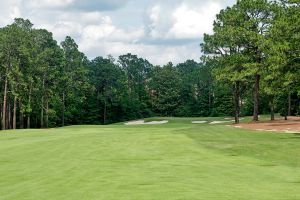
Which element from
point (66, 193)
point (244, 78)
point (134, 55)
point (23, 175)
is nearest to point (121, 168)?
point (23, 175)

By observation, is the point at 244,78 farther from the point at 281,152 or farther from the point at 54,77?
the point at 54,77

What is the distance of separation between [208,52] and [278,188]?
163 ft

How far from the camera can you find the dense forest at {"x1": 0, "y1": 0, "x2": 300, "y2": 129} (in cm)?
4400

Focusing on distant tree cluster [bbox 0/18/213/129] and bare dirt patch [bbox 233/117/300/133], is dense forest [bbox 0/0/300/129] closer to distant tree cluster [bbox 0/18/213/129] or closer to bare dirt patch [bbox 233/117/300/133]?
distant tree cluster [bbox 0/18/213/129]

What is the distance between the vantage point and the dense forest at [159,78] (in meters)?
44.0

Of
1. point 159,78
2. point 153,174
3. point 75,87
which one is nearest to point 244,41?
point 153,174

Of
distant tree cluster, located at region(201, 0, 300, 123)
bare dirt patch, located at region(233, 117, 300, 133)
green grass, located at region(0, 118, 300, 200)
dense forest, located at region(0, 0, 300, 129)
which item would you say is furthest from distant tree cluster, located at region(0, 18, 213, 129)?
green grass, located at region(0, 118, 300, 200)

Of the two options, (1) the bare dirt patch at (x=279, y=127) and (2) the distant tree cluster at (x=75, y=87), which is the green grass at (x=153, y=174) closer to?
(1) the bare dirt patch at (x=279, y=127)

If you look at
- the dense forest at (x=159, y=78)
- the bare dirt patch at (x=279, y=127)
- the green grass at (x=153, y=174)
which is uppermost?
the dense forest at (x=159, y=78)

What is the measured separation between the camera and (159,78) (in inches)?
5212

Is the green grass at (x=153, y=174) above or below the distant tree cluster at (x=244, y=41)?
below

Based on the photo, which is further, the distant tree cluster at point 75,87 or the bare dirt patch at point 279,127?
the distant tree cluster at point 75,87

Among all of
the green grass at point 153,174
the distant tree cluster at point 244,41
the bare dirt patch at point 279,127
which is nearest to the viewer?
the green grass at point 153,174

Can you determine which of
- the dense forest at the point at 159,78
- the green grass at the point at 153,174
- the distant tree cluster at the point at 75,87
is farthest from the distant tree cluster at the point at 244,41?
the distant tree cluster at the point at 75,87
